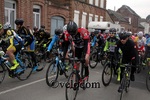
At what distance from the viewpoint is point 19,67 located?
6953 millimetres

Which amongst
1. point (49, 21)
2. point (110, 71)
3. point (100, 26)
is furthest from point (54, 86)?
point (100, 26)

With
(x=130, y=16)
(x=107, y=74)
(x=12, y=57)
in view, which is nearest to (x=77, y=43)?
(x=107, y=74)

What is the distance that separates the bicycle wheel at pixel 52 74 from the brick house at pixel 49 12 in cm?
842

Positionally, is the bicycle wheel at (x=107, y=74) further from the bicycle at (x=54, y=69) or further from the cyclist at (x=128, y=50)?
the bicycle at (x=54, y=69)

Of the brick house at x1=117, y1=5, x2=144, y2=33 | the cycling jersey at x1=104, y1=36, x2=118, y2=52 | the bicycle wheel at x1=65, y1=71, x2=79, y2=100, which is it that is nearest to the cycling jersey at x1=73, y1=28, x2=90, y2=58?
the bicycle wheel at x1=65, y1=71, x2=79, y2=100

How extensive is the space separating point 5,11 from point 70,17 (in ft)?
30.0

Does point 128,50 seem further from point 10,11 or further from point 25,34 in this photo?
point 10,11

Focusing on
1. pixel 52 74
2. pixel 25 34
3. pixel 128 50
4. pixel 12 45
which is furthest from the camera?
pixel 25 34

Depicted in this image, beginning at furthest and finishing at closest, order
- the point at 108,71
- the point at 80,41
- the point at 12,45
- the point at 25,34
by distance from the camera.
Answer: the point at 25,34
the point at 108,71
the point at 12,45
the point at 80,41

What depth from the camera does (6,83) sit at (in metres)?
6.84

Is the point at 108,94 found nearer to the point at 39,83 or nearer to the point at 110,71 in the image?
the point at 110,71

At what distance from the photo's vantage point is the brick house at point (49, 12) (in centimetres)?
1462

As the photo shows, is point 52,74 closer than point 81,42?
No

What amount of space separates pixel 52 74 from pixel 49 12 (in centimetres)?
1267
